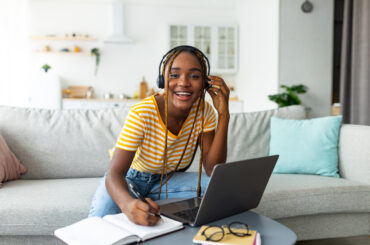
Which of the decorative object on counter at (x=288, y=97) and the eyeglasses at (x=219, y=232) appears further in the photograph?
the decorative object on counter at (x=288, y=97)

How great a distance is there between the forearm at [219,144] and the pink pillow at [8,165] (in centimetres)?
113

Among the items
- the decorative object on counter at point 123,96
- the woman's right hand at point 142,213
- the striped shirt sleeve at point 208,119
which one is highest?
the striped shirt sleeve at point 208,119

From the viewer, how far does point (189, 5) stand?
6.02 metres

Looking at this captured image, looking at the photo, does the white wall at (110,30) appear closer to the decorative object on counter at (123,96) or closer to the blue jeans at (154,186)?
the decorative object on counter at (123,96)

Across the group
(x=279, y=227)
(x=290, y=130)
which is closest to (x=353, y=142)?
(x=290, y=130)

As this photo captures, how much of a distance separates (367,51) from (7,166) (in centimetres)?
331

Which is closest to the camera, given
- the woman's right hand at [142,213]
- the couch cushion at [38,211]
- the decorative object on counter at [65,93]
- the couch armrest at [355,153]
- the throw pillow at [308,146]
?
the woman's right hand at [142,213]

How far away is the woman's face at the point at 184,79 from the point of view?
1272 millimetres

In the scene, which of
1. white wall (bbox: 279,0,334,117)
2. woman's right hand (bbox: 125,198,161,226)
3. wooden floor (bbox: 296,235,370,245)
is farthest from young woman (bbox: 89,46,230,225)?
white wall (bbox: 279,0,334,117)

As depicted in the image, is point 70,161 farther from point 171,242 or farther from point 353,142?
point 353,142

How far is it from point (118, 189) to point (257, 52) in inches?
167

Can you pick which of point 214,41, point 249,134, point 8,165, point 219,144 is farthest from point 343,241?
point 214,41

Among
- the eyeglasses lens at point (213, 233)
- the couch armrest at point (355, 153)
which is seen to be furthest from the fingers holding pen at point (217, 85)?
the couch armrest at point (355, 153)

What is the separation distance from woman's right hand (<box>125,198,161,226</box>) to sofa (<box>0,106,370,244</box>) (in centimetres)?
70
